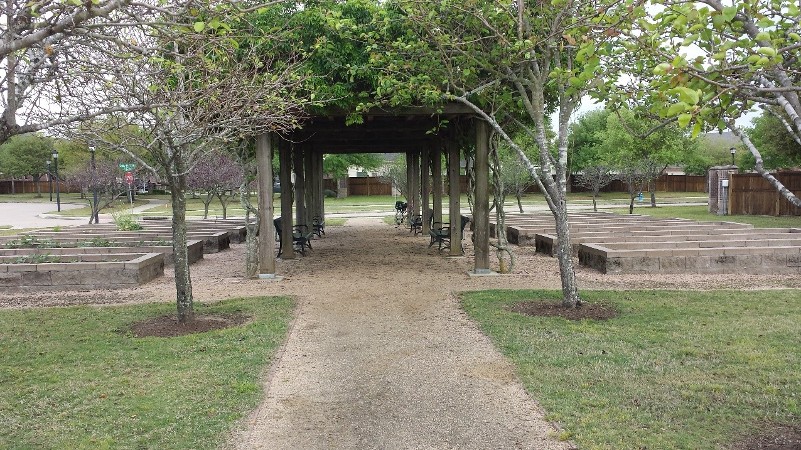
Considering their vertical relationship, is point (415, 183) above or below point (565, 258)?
above

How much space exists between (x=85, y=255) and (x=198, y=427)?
857 centimetres

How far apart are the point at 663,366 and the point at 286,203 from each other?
10.5 metres

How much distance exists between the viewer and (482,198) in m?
11.9

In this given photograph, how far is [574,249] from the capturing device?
554 inches

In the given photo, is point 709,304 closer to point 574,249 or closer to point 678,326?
point 678,326

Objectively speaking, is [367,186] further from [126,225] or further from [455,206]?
[455,206]

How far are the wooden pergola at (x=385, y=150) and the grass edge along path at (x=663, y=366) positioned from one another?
3887 millimetres

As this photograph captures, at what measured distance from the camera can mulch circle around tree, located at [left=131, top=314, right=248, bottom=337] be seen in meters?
7.41

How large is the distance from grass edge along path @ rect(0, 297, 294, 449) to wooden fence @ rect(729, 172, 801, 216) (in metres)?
24.8

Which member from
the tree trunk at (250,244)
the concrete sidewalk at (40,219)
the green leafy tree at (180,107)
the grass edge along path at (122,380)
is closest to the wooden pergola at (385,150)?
the tree trunk at (250,244)

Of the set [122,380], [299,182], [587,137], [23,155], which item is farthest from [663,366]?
[23,155]

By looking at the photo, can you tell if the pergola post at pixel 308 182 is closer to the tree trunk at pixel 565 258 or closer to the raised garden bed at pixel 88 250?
the raised garden bed at pixel 88 250

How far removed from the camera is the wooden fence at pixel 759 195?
85.9 ft

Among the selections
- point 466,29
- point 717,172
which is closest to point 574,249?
point 466,29
